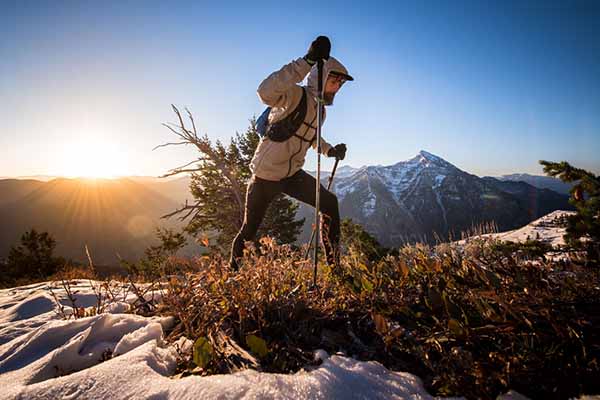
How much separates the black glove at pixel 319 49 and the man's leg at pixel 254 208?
1469mm

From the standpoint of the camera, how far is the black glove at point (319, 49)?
287 cm

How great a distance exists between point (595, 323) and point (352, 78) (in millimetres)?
3025

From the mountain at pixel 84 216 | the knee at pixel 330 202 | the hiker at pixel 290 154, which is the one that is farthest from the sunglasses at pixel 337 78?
the mountain at pixel 84 216

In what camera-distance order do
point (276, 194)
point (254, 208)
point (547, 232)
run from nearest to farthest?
point (254, 208)
point (276, 194)
point (547, 232)

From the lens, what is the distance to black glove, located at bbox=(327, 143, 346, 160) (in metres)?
3.99

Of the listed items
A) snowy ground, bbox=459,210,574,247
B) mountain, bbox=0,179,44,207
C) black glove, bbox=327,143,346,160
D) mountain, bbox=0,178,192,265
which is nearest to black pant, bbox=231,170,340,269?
black glove, bbox=327,143,346,160

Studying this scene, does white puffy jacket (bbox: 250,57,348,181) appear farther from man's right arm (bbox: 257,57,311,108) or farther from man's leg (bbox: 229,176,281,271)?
man's leg (bbox: 229,176,281,271)

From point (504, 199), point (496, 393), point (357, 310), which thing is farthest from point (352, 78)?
point (504, 199)

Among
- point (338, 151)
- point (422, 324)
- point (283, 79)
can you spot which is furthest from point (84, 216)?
point (422, 324)

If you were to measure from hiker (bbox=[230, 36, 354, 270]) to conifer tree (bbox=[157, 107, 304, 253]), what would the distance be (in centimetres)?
604

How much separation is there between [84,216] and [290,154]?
151759 mm

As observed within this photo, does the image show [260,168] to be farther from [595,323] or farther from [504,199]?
[504,199]

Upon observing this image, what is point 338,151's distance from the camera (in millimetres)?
4039

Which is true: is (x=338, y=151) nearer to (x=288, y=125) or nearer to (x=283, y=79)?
(x=288, y=125)
